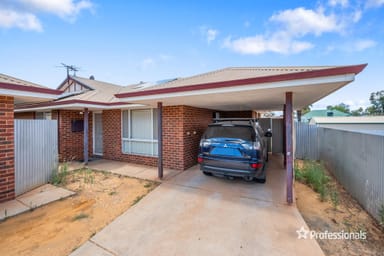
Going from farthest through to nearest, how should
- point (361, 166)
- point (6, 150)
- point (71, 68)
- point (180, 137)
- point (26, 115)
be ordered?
point (71, 68) → point (26, 115) → point (180, 137) → point (361, 166) → point (6, 150)

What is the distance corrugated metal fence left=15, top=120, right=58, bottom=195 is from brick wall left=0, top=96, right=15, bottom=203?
203mm

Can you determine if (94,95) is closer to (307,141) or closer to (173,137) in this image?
(173,137)

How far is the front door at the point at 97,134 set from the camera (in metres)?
8.41

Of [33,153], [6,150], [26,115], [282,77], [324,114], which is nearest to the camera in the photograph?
[282,77]

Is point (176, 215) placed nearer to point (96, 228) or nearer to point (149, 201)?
point (149, 201)

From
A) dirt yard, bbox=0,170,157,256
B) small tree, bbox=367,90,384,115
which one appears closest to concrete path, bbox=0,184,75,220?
dirt yard, bbox=0,170,157,256

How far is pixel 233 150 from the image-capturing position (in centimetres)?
419

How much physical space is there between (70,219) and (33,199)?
157 cm

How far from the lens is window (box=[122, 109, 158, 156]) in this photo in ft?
22.5

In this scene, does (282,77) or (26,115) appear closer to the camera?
(282,77)

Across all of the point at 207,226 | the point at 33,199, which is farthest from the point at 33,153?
the point at 207,226

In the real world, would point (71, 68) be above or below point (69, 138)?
above

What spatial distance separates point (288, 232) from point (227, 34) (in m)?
8.45

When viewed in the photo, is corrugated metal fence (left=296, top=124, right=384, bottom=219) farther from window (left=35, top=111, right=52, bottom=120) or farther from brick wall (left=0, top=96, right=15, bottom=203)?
window (left=35, top=111, right=52, bottom=120)
